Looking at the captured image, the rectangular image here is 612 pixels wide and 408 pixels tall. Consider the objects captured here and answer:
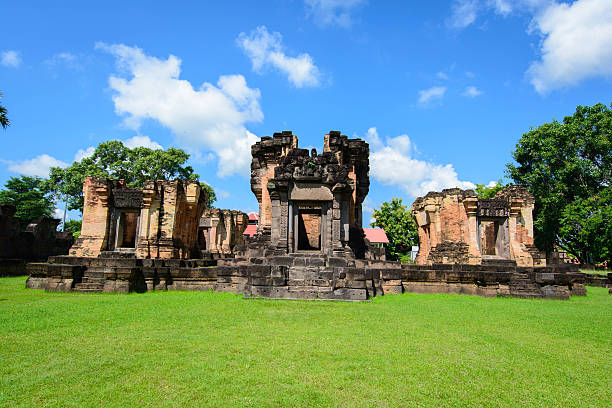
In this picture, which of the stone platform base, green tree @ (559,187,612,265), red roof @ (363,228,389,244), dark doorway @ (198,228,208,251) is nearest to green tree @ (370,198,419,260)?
red roof @ (363,228,389,244)

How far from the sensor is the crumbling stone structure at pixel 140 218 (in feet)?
44.7

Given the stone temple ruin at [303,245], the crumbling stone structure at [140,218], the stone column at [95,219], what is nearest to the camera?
the stone temple ruin at [303,245]

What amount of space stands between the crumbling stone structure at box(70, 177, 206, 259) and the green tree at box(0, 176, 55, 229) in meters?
28.8

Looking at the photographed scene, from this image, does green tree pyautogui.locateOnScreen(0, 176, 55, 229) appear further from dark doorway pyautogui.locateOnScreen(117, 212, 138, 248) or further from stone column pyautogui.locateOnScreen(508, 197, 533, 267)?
stone column pyautogui.locateOnScreen(508, 197, 533, 267)

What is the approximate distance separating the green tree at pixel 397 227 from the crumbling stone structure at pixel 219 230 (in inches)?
770

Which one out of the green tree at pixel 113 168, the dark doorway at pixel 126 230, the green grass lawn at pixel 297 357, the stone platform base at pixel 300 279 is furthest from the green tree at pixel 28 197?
Result: the green grass lawn at pixel 297 357

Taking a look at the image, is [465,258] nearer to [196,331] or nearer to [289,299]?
[289,299]

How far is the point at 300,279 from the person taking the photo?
9.10 meters

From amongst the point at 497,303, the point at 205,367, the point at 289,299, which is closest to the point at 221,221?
the point at 289,299

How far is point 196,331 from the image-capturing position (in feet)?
17.1

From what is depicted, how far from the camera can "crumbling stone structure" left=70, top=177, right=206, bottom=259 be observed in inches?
536

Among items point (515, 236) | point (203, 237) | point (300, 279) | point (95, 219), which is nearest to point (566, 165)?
point (515, 236)

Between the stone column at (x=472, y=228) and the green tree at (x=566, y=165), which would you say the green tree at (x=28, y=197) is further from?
the green tree at (x=566, y=165)

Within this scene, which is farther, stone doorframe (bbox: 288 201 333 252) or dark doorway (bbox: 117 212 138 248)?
dark doorway (bbox: 117 212 138 248)
